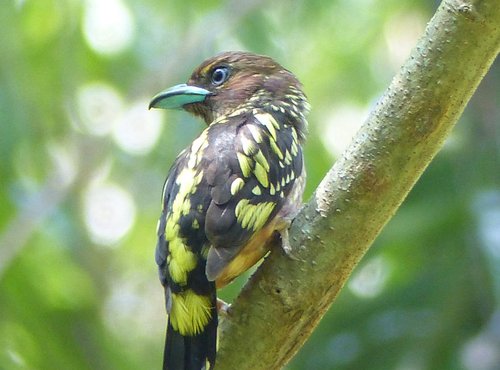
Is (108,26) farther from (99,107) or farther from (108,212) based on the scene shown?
(108,212)

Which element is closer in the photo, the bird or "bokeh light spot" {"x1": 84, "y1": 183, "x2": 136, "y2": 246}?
the bird

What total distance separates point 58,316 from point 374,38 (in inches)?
121

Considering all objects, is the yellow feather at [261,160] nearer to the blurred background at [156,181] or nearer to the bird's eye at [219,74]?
the bird's eye at [219,74]

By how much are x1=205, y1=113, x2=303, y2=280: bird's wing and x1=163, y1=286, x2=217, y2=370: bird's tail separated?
0.51 ft

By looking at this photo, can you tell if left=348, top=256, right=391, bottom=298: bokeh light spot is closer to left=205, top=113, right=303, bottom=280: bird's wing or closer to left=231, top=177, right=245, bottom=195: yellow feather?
left=205, top=113, right=303, bottom=280: bird's wing

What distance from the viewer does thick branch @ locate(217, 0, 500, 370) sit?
3.02 m

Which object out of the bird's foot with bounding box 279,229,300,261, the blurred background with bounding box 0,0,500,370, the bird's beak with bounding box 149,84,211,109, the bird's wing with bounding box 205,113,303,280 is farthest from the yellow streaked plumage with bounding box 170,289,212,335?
the blurred background with bounding box 0,0,500,370

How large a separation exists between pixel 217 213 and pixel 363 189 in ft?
1.76

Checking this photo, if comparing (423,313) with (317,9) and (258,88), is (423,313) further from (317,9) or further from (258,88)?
(317,9)

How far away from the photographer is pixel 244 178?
11.6 ft

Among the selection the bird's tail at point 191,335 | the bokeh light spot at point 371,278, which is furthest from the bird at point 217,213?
the bokeh light spot at point 371,278

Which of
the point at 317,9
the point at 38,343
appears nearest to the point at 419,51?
the point at 38,343

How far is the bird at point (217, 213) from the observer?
3318mm

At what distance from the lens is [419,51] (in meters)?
3.07
